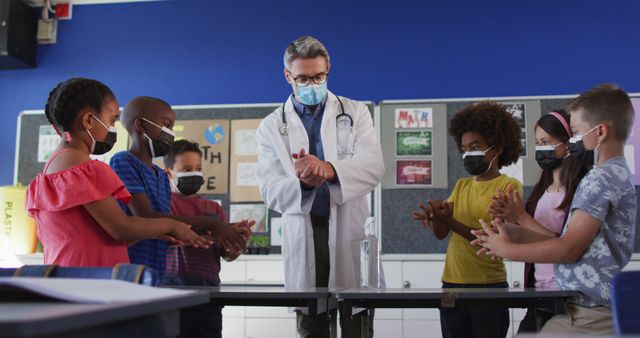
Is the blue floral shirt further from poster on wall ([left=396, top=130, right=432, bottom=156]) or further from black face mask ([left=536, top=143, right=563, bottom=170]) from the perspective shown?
poster on wall ([left=396, top=130, right=432, bottom=156])

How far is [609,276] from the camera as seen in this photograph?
1732 millimetres

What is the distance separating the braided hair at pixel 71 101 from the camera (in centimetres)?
182

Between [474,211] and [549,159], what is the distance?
0.34 m

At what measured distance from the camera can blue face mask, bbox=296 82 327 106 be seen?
2.46 meters

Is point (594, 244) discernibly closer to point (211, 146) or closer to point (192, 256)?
point (192, 256)

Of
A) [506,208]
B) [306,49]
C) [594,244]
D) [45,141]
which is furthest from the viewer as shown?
[45,141]

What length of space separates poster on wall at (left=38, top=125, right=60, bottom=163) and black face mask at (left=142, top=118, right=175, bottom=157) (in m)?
2.67

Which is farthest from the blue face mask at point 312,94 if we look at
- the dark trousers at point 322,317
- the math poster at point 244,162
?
the math poster at point 244,162

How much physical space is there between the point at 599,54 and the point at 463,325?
273cm

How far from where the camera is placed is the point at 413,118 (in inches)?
165

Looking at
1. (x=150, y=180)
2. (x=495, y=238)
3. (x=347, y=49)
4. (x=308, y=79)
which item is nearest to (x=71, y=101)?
(x=150, y=180)

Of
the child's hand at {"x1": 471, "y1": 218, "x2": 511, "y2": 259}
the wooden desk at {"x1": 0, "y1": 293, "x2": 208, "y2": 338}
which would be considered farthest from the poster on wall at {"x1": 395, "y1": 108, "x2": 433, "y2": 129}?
the wooden desk at {"x1": 0, "y1": 293, "x2": 208, "y2": 338}

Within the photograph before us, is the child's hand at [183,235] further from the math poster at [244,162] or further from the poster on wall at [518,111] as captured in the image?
the poster on wall at [518,111]

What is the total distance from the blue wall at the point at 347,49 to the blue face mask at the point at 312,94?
1959mm
